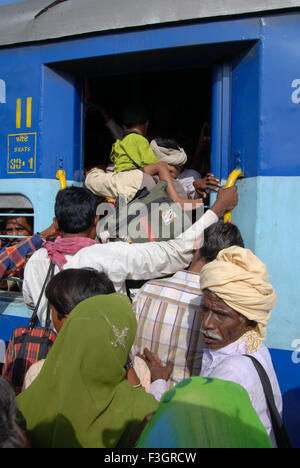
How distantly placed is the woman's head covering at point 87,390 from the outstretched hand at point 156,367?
0.47 m

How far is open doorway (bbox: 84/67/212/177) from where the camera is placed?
3.33 m

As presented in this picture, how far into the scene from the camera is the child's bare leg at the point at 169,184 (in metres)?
2.21

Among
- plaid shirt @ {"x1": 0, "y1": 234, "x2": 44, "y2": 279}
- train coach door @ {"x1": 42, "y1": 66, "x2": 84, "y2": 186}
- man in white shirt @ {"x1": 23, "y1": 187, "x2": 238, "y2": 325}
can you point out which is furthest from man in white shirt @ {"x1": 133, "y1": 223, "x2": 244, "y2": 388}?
train coach door @ {"x1": 42, "y1": 66, "x2": 84, "y2": 186}

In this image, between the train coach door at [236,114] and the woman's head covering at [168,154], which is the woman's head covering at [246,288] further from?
the woman's head covering at [168,154]

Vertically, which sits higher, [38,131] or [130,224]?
[38,131]

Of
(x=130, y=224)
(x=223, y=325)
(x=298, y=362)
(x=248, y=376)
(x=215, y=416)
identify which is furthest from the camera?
(x=130, y=224)

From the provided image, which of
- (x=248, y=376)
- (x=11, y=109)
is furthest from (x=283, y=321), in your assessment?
(x=11, y=109)

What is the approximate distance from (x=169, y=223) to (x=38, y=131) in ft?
3.91

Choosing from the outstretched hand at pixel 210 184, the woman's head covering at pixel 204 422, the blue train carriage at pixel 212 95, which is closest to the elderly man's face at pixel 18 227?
the blue train carriage at pixel 212 95

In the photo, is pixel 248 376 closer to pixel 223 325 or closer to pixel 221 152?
pixel 223 325

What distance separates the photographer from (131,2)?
2.21 meters

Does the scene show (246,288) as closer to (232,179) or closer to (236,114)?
(232,179)

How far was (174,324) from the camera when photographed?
61.7 inches

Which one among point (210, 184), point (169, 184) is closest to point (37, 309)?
point (169, 184)
